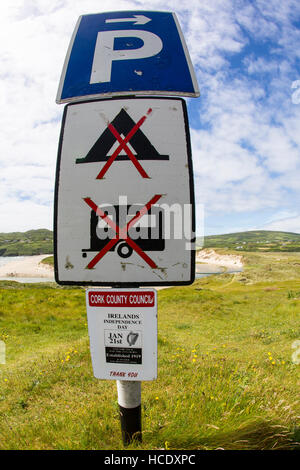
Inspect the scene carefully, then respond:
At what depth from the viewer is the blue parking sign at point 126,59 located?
197cm

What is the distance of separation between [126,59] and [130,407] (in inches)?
118

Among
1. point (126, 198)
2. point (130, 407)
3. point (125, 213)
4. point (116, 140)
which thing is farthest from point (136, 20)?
point (130, 407)

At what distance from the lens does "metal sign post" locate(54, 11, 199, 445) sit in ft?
5.56

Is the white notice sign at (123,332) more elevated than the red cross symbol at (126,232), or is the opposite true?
the red cross symbol at (126,232)

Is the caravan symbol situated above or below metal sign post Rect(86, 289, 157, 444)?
above

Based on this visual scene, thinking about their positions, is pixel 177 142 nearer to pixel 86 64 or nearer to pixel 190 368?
pixel 86 64

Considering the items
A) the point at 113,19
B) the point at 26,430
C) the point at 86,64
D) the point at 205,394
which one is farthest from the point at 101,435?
the point at 113,19

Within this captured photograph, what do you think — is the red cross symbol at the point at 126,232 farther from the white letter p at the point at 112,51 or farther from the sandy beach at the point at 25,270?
the sandy beach at the point at 25,270

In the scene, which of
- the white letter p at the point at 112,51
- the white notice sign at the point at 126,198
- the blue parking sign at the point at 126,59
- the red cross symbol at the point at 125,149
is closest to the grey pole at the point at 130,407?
the white notice sign at the point at 126,198

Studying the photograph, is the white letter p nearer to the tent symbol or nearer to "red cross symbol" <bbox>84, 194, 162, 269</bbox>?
the tent symbol

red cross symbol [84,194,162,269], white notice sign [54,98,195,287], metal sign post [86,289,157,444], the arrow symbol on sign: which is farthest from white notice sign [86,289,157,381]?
the arrow symbol on sign

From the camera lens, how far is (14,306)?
16.3 metres

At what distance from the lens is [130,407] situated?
1885 mm

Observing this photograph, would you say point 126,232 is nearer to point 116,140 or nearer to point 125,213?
point 125,213
